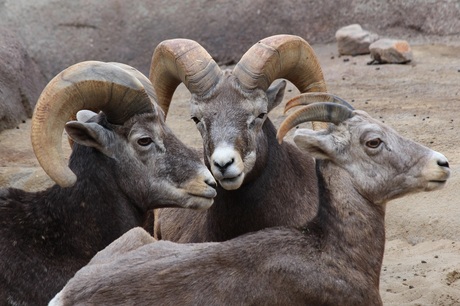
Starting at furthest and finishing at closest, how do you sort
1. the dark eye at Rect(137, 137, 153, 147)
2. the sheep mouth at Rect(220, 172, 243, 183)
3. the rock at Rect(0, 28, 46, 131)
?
the rock at Rect(0, 28, 46, 131) < the sheep mouth at Rect(220, 172, 243, 183) < the dark eye at Rect(137, 137, 153, 147)

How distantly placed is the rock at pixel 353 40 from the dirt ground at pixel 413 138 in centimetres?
14

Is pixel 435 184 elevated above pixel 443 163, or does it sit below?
below

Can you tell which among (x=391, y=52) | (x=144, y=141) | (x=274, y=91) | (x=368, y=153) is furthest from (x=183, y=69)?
(x=391, y=52)

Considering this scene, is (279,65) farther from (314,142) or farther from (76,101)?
(76,101)

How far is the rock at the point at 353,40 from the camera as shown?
67.1ft

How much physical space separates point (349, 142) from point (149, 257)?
1.98m

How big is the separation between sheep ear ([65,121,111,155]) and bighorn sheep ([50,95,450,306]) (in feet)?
3.30

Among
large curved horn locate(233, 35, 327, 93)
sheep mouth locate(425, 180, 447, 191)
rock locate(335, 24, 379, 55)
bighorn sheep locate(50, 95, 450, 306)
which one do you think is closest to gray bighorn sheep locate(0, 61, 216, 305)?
bighorn sheep locate(50, 95, 450, 306)

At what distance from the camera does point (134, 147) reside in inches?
400

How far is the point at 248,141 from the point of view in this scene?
1081 cm

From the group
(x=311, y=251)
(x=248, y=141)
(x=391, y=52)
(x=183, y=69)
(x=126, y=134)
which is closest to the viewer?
(x=311, y=251)

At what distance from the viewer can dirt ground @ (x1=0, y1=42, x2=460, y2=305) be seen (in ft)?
38.9

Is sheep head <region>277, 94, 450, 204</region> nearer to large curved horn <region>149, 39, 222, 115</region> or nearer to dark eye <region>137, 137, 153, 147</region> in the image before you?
dark eye <region>137, 137, 153, 147</region>

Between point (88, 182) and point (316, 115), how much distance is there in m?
2.09
